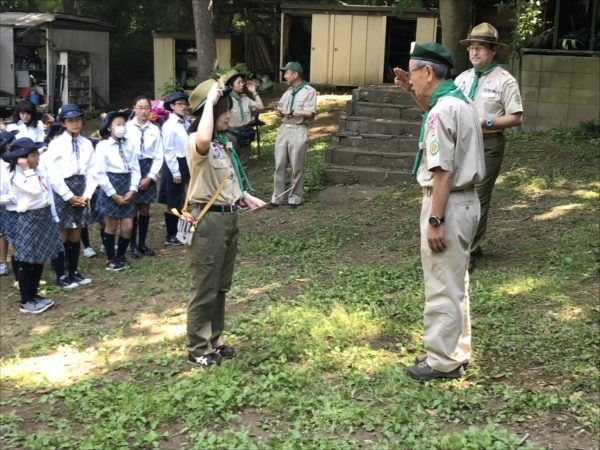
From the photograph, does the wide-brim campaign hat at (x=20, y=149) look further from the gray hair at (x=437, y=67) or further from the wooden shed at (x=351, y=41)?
the wooden shed at (x=351, y=41)

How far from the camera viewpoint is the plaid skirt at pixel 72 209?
7594 millimetres

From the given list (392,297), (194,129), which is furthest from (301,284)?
(194,129)

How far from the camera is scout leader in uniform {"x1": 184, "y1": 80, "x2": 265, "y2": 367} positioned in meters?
4.73

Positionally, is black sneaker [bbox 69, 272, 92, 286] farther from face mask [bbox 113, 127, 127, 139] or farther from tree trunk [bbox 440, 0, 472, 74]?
tree trunk [bbox 440, 0, 472, 74]

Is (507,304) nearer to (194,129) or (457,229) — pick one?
(457,229)

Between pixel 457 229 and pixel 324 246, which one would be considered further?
pixel 324 246

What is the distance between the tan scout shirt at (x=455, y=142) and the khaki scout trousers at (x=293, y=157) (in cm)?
617

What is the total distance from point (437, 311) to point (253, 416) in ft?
4.23

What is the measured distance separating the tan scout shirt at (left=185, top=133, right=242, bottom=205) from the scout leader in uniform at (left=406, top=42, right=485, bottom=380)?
51.7 inches

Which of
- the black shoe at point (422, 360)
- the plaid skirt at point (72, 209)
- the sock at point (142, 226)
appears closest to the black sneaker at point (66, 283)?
the plaid skirt at point (72, 209)

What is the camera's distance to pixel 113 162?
798cm

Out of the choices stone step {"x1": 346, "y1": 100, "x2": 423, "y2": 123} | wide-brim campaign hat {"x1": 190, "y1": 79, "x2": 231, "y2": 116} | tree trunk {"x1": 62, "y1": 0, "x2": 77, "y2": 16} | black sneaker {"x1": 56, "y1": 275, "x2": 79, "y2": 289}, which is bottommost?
black sneaker {"x1": 56, "y1": 275, "x2": 79, "y2": 289}

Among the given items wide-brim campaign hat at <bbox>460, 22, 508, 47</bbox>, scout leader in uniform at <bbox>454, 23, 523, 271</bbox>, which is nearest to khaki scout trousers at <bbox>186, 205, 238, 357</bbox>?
scout leader in uniform at <bbox>454, 23, 523, 271</bbox>

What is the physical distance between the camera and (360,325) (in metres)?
5.44
